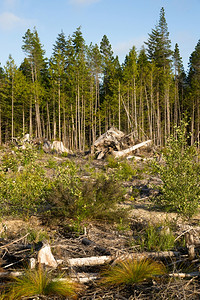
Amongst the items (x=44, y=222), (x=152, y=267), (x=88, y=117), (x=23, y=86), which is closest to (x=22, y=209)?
(x=44, y=222)

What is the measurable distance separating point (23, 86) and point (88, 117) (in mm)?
10325

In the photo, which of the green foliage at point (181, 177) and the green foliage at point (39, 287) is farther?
the green foliage at point (181, 177)

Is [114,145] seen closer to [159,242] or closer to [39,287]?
[159,242]

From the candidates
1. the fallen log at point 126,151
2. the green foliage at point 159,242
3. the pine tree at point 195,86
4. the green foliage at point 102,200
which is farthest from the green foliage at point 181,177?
the pine tree at point 195,86

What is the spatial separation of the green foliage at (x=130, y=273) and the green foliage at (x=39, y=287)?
44cm

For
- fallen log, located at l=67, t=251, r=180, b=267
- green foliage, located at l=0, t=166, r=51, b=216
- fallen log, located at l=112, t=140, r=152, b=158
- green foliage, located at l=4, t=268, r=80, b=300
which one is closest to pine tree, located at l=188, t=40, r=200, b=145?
fallen log, located at l=112, t=140, r=152, b=158

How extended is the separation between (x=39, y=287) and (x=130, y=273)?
1.16 meters

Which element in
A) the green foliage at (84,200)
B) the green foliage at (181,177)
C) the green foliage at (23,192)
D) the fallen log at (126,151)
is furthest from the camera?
the fallen log at (126,151)

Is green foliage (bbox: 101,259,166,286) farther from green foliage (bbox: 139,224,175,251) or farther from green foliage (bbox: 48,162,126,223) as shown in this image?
green foliage (bbox: 48,162,126,223)

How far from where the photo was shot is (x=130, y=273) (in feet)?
11.1

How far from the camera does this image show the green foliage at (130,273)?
10.8 feet

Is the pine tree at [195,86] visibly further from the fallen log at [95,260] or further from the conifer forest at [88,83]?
the fallen log at [95,260]

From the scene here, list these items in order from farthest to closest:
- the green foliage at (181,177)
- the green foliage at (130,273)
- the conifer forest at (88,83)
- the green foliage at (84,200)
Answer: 1. the conifer forest at (88,83)
2. the green foliage at (84,200)
3. the green foliage at (181,177)
4. the green foliage at (130,273)

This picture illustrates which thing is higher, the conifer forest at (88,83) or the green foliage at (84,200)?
the conifer forest at (88,83)
